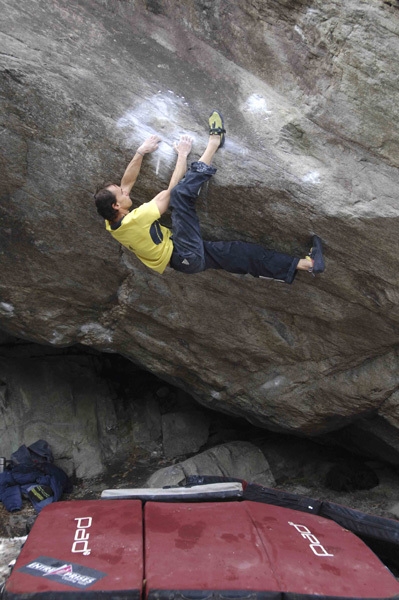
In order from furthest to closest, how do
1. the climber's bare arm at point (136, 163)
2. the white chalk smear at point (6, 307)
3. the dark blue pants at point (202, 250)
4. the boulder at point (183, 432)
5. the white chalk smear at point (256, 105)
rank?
the boulder at point (183, 432)
the white chalk smear at point (6, 307)
the white chalk smear at point (256, 105)
the climber's bare arm at point (136, 163)
the dark blue pants at point (202, 250)

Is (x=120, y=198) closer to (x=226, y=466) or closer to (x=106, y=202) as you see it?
(x=106, y=202)

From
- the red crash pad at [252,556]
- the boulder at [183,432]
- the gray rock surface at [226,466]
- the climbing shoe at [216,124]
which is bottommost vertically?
the boulder at [183,432]

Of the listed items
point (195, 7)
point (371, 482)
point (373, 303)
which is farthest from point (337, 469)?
point (195, 7)

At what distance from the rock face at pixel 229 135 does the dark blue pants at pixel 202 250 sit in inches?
9.4

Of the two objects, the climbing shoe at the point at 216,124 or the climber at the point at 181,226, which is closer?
the climber at the point at 181,226

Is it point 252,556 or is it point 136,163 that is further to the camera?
point 136,163

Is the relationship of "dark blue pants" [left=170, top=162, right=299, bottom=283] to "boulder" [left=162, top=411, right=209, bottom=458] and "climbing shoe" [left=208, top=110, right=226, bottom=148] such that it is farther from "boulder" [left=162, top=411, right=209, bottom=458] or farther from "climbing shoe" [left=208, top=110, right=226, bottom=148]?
"boulder" [left=162, top=411, right=209, bottom=458]

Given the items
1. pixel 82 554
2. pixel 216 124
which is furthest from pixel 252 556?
pixel 216 124

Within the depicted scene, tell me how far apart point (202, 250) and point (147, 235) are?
46 centimetres

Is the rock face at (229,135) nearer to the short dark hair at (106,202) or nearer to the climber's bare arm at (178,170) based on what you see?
the climber's bare arm at (178,170)

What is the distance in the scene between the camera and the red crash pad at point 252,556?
3074mm

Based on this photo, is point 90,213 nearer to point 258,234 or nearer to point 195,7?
point 258,234

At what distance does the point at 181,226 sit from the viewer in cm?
429

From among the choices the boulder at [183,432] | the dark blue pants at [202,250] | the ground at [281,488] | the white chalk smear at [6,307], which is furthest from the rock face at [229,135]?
the boulder at [183,432]
